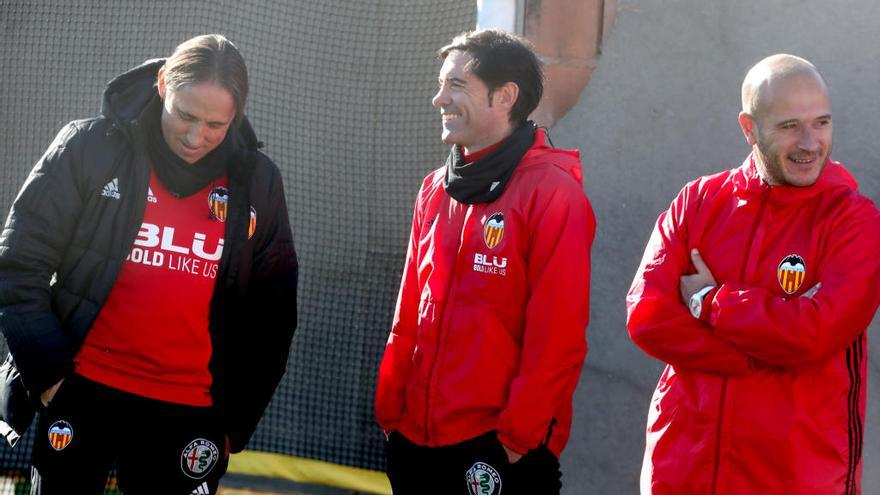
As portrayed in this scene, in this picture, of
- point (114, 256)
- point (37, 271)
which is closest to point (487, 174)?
point (114, 256)

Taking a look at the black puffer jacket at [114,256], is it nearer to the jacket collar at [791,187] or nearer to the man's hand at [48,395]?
the man's hand at [48,395]

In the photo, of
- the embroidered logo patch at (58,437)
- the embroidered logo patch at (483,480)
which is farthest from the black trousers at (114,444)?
the embroidered logo patch at (483,480)

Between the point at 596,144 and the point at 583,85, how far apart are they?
222 mm

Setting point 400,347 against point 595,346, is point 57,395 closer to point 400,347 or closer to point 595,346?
point 400,347

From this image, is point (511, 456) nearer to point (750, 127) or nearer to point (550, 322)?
point (550, 322)

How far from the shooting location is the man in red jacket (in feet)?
9.21

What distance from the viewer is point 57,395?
274 cm

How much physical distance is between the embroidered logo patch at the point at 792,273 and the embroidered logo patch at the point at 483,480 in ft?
2.83

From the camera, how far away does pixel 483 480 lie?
2.82 meters

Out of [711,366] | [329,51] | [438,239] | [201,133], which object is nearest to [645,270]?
[711,366]

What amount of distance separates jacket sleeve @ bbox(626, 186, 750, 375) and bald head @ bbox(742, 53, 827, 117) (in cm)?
29

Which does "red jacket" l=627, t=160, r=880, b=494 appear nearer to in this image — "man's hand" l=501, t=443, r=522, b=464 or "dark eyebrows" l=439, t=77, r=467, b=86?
"man's hand" l=501, t=443, r=522, b=464

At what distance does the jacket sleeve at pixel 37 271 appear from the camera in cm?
265

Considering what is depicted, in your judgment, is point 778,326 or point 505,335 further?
point 505,335
